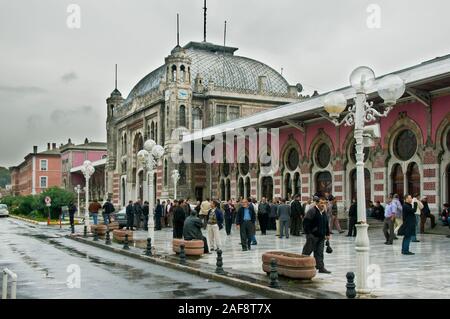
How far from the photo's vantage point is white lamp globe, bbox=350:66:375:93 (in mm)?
10484

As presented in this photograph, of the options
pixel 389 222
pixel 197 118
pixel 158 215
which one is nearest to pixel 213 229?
pixel 389 222

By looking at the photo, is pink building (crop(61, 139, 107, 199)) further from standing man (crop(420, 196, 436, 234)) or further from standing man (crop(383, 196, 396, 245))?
standing man (crop(383, 196, 396, 245))

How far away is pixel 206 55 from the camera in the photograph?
53312 millimetres

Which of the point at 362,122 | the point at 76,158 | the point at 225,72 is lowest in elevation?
the point at 362,122

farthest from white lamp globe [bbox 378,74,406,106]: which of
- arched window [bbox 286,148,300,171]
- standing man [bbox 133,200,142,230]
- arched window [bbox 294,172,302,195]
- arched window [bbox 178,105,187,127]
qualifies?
arched window [bbox 178,105,187,127]

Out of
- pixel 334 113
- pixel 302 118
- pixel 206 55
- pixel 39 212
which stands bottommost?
pixel 39 212

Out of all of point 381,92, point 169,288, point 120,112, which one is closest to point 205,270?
point 169,288

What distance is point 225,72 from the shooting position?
52094mm

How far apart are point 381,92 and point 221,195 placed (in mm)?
32323

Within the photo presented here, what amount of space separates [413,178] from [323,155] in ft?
21.7

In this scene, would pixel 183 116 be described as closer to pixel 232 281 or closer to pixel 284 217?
pixel 284 217

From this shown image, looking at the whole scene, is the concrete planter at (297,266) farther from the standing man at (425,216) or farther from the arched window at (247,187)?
the arched window at (247,187)

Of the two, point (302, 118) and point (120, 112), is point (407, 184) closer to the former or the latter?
point (302, 118)

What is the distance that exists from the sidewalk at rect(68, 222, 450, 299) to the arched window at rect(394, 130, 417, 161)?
4.51 metres
